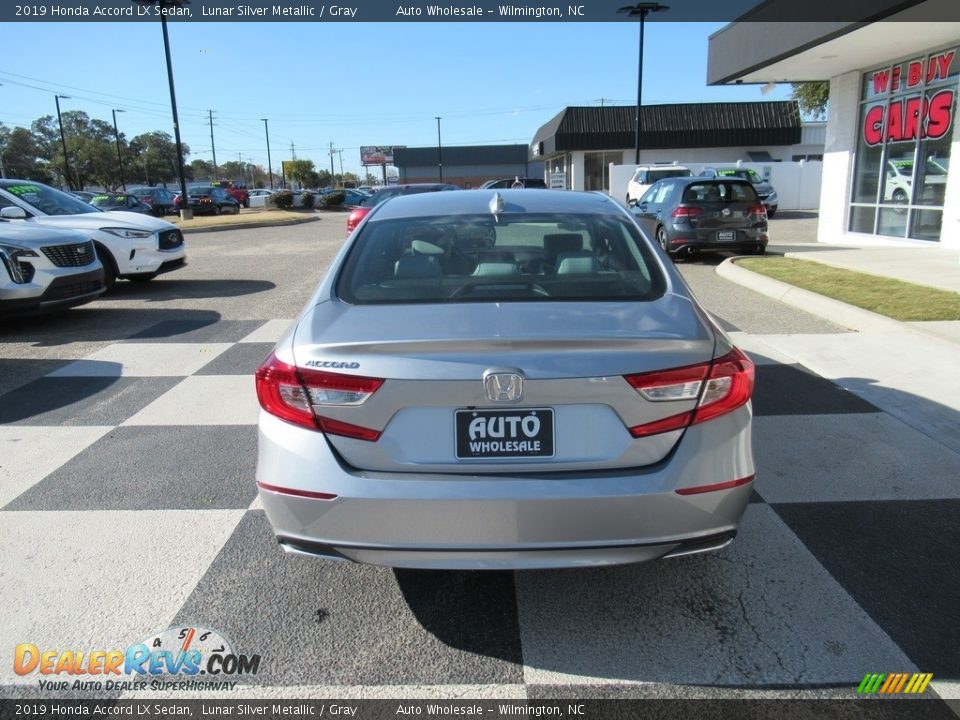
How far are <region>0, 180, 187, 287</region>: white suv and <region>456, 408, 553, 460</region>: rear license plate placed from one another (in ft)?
31.3

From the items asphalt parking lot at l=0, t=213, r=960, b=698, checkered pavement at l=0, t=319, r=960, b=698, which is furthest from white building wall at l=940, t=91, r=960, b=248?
checkered pavement at l=0, t=319, r=960, b=698

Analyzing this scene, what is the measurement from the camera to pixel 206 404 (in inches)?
209

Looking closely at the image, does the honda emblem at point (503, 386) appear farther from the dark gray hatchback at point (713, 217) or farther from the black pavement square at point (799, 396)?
the dark gray hatchback at point (713, 217)

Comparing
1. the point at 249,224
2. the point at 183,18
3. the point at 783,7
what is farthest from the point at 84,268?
the point at 183,18

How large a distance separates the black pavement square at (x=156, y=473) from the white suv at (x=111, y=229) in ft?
21.1

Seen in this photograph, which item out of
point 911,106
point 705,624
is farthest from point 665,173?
point 705,624

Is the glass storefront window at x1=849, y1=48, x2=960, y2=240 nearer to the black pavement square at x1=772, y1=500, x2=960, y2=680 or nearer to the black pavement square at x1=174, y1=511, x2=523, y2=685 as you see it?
the black pavement square at x1=772, y1=500, x2=960, y2=680

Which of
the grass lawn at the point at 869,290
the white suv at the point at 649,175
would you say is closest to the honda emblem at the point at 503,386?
the grass lawn at the point at 869,290

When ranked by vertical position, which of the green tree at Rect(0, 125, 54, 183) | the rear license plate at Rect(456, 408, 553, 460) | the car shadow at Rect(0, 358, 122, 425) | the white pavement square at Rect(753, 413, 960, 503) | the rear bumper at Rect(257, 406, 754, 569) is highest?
the green tree at Rect(0, 125, 54, 183)

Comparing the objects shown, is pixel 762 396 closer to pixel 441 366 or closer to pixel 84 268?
pixel 441 366

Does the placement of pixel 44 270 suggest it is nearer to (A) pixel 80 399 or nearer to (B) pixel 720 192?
(A) pixel 80 399

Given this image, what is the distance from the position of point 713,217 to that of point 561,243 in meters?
10.2

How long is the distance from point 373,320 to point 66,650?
5.44 ft

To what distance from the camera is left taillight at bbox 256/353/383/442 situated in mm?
2316
